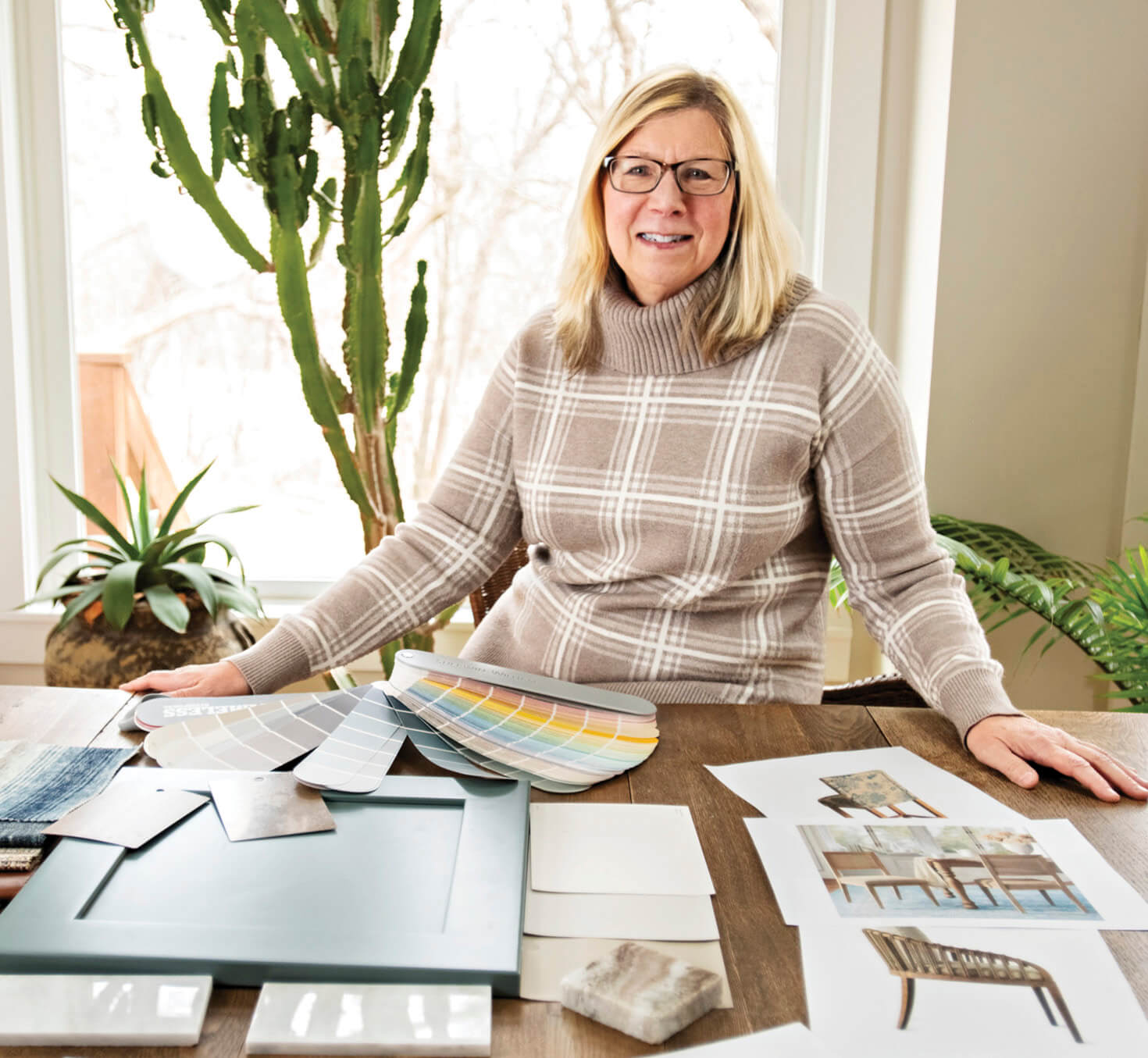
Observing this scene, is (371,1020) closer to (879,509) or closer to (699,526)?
(699,526)

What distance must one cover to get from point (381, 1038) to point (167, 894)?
218 mm

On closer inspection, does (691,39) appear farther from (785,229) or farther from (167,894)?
(167,894)

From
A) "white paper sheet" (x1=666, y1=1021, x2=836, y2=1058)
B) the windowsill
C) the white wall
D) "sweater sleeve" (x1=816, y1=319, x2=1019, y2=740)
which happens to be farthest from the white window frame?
"white paper sheet" (x1=666, y1=1021, x2=836, y2=1058)

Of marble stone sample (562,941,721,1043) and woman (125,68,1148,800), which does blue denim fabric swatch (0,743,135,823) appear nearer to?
woman (125,68,1148,800)

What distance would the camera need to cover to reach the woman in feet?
4.33

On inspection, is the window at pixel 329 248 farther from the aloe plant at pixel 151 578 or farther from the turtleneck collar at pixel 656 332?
the turtleneck collar at pixel 656 332

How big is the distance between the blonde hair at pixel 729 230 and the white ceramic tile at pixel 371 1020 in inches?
36.3

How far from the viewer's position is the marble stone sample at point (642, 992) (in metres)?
0.62

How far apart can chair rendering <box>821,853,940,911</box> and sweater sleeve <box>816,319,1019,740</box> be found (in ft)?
1.50

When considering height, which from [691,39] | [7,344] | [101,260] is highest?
[691,39]

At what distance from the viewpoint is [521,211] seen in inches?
97.0

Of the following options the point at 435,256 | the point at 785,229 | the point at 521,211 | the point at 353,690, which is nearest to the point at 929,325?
the point at 785,229

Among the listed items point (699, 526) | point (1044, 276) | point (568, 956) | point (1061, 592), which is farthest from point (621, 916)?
point (1044, 276)

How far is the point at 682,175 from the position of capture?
1.39 meters
